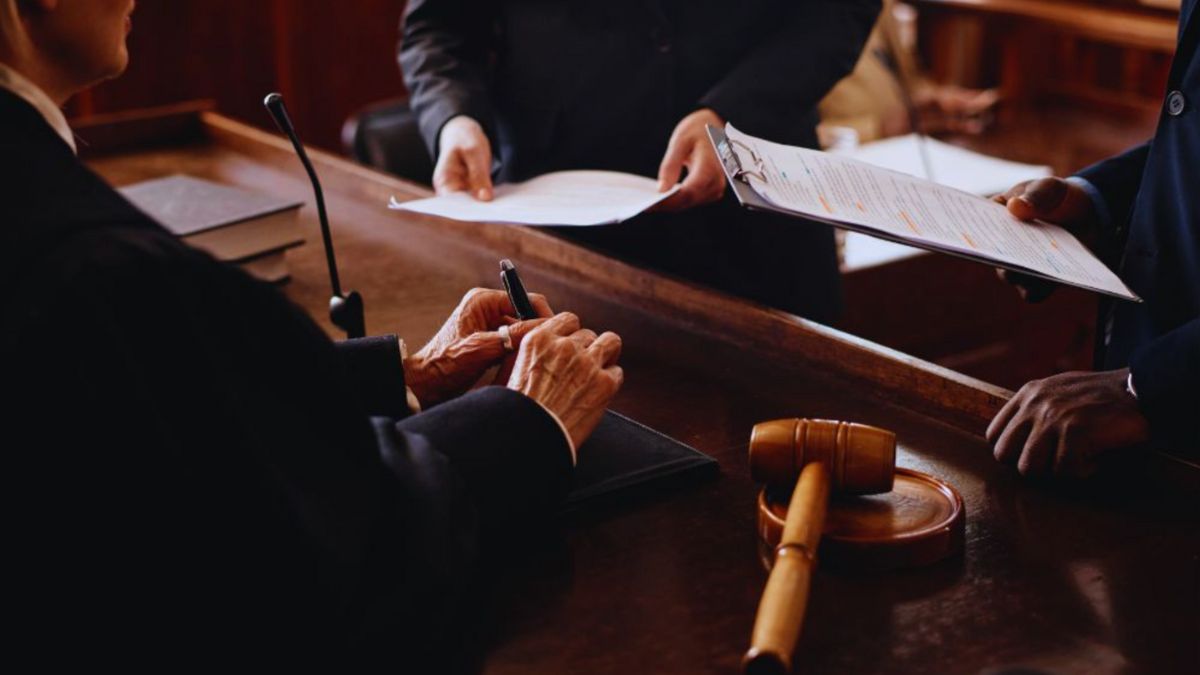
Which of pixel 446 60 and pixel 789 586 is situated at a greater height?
pixel 446 60

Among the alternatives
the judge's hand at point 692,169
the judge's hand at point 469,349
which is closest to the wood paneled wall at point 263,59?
the judge's hand at point 692,169

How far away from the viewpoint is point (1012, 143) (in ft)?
14.5

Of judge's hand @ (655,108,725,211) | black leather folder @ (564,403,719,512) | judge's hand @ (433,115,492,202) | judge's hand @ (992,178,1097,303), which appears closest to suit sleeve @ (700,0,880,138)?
judge's hand @ (655,108,725,211)

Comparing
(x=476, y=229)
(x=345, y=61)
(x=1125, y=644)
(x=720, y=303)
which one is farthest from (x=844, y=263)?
(x=345, y=61)

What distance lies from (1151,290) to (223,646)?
1180mm

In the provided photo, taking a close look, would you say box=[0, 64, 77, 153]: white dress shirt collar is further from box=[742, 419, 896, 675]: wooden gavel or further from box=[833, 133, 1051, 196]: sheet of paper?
box=[833, 133, 1051, 196]: sheet of paper

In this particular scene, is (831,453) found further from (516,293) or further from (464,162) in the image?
(464,162)

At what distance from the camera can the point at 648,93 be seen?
2.26 m

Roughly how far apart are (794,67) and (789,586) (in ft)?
4.39

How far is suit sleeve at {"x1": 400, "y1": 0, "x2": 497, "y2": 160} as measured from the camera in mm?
2250

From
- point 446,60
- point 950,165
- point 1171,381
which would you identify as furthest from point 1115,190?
point 950,165

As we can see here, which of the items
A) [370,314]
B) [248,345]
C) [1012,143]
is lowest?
[1012,143]

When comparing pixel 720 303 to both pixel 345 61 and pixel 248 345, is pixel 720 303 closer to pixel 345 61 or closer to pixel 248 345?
pixel 248 345

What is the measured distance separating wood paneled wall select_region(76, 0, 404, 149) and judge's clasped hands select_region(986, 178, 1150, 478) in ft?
13.8
